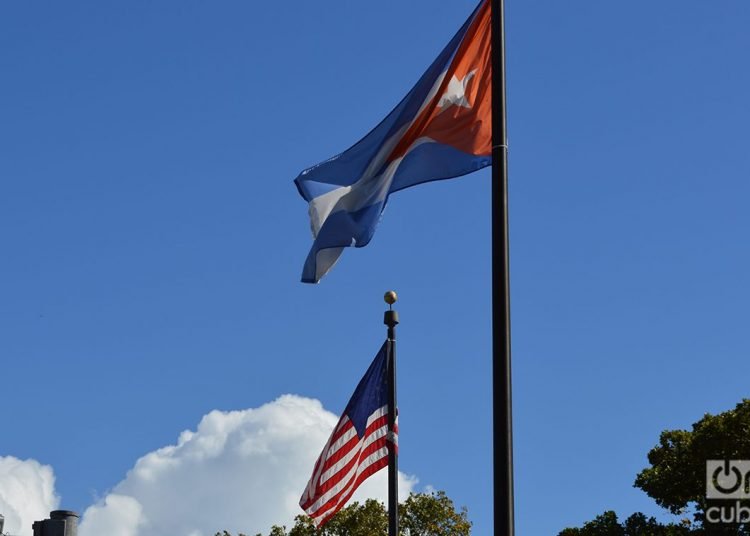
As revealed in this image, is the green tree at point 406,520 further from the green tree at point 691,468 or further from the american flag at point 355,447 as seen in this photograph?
the american flag at point 355,447

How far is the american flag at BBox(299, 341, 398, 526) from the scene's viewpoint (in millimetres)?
19609

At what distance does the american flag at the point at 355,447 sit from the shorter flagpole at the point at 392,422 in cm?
19

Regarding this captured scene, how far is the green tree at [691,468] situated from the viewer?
45.3 m

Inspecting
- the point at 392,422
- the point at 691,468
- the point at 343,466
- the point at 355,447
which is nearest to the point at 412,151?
the point at 392,422

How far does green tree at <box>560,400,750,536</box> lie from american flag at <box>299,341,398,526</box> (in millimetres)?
27634

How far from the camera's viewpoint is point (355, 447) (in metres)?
19.9

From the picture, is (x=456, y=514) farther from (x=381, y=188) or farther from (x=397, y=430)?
(x=381, y=188)

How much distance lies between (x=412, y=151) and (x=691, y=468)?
35392 millimetres

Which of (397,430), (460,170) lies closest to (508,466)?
(460,170)

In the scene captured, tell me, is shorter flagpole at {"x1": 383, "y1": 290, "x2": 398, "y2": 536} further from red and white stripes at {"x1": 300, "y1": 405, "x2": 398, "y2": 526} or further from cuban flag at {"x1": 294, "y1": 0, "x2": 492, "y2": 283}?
cuban flag at {"x1": 294, "y1": 0, "x2": 492, "y2": 283}

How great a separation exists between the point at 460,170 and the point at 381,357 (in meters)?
6.10

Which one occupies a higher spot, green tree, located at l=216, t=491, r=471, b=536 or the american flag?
green tree, located at l=216, t=491, r=471, b=536

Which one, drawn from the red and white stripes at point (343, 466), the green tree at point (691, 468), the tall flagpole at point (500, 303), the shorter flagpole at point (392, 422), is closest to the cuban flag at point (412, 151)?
the tall flagpole at point (500, 303)

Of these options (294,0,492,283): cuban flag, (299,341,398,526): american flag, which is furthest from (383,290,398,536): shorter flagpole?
(294,0,492,283): cuban flag
